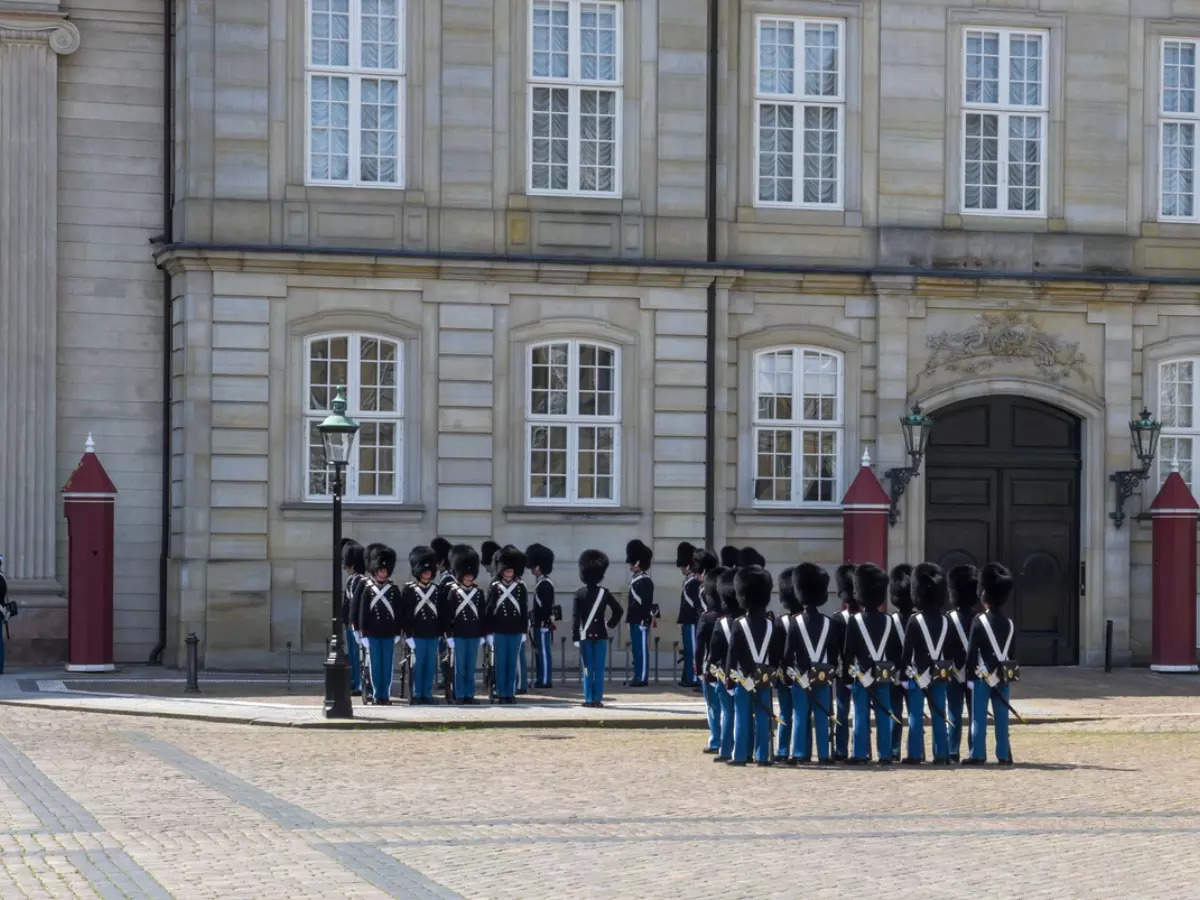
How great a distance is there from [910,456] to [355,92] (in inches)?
288

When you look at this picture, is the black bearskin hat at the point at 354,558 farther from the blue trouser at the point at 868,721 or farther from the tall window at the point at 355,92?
the blue trouser at the point at 868,721

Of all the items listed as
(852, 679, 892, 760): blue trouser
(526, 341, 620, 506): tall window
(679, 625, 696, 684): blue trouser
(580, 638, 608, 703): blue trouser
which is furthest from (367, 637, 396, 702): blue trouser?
(852, 679, 892, 760): blue trouser

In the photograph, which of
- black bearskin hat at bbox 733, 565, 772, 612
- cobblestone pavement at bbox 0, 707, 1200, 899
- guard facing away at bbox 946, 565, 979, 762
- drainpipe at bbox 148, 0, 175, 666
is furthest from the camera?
drainpipe at bbox 148, 0, 175, 666

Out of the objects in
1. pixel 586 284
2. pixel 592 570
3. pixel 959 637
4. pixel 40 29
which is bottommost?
pixel 959 637

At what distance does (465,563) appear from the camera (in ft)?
73.4

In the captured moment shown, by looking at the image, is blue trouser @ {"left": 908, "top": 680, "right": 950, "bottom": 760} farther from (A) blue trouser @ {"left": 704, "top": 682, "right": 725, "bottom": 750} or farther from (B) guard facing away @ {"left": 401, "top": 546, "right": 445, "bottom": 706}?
(B) guard facing away @ {"left": 401, "top": 546, "right": 445, "bottom": 706}

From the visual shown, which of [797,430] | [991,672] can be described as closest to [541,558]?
[797,430]

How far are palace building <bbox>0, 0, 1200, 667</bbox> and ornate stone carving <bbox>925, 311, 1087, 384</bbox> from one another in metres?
0.04

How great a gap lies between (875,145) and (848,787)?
505 inches

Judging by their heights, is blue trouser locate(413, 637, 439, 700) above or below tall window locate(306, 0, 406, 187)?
below

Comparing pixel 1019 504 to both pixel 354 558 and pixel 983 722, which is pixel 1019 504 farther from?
pixel 983 722

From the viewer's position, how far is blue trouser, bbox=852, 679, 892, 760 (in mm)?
17516

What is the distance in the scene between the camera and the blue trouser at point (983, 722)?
17.5 meters

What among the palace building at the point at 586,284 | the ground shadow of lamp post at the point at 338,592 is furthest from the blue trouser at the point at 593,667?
the palace building at the point at 586,284
